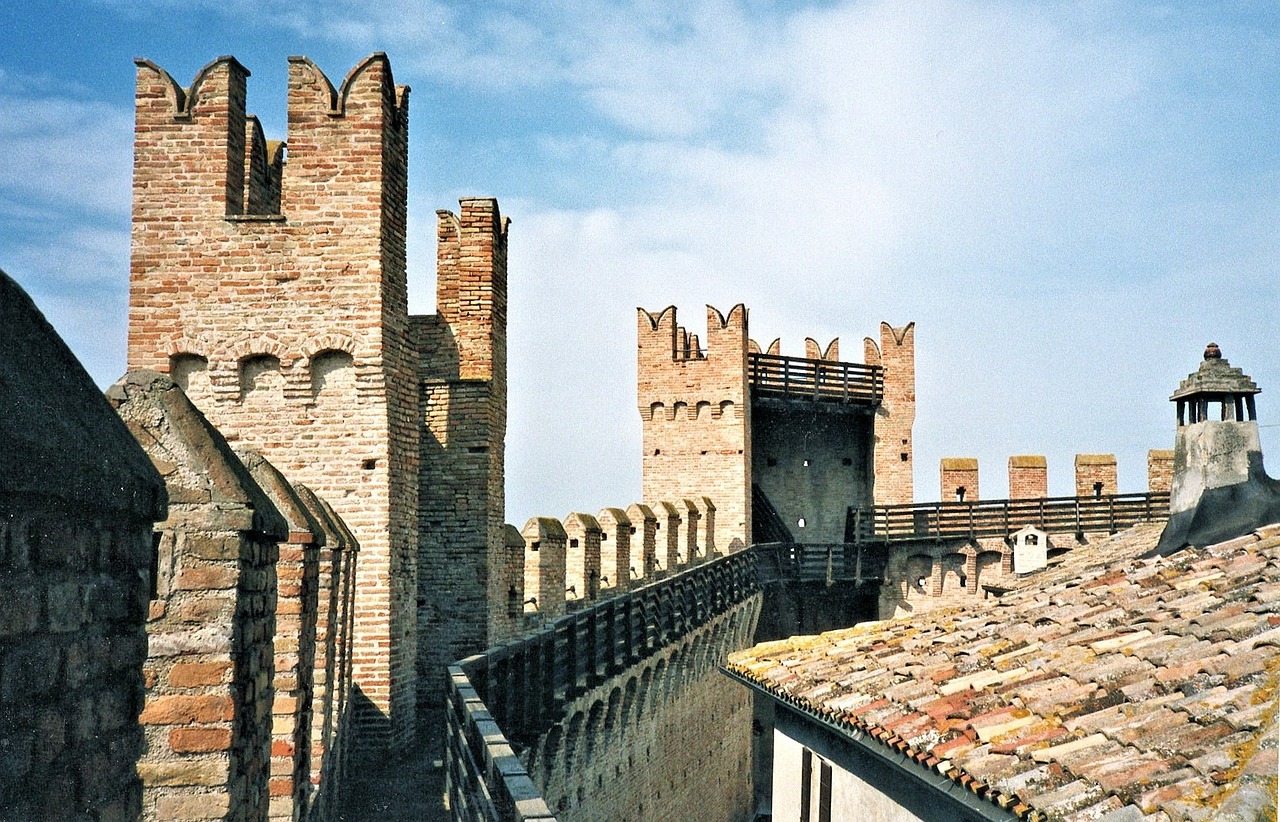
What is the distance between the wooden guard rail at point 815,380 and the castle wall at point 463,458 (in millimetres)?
19067

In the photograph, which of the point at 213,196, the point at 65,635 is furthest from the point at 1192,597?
the point at 213,196

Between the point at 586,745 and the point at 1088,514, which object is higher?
the point at 1088,514

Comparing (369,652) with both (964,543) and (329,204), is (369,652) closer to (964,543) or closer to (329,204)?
(329,204)

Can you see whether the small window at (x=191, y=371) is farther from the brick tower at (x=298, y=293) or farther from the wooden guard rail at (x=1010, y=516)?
the wooden guard rail at (x=1010, y=516)

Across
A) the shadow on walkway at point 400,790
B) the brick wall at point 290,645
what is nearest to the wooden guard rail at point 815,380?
the shadow on walkway at point 400,790

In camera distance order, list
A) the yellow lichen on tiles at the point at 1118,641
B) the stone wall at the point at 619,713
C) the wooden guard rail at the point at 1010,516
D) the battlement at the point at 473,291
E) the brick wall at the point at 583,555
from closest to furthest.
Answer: the stone wall at the point at 619,713, the yellow lichen on tiles at the point at 1118,641, the battlement at the point at 473,291, the brick wall at the point at 583,555, the wooden guard rail at the point at 1010,516

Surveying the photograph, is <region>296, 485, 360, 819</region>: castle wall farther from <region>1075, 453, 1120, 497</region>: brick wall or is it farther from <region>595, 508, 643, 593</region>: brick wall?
<region>1075, 453, 1120, 497</region>: brick wall

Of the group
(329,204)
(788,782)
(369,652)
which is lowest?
(788,782)

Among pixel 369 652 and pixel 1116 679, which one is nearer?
pixel 1116 679

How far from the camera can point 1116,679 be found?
8.38 m

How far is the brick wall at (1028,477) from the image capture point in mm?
32188

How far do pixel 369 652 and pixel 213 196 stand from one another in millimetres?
4768

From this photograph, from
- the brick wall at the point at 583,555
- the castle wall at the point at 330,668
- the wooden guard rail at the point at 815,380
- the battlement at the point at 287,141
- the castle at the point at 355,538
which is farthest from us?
the wooden guard rail at the point at 815,380

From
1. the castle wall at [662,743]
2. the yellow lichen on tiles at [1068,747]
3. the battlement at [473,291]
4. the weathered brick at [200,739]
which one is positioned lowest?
the castle wall at [662,743]
